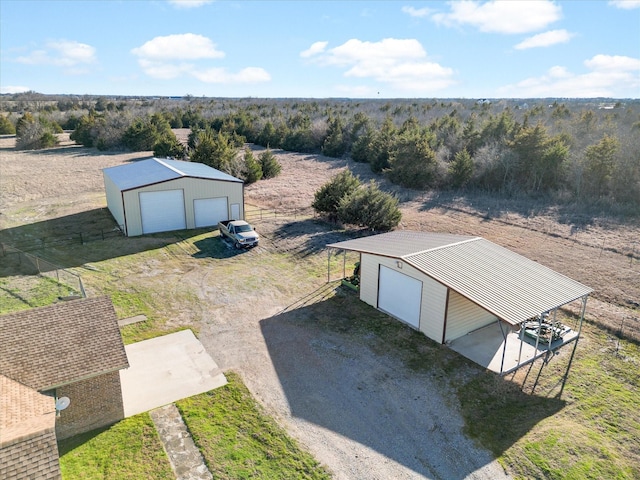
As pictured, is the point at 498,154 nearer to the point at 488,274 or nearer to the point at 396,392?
the point at 488,274

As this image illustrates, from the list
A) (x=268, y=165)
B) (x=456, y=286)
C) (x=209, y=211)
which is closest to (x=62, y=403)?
(x=456, y=286)

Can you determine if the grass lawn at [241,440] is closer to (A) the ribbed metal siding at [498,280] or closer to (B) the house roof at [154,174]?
(A) the ribbed metal siding at [498,280]

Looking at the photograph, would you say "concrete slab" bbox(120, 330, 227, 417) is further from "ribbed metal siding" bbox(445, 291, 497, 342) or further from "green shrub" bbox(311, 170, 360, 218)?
"green shrub" bbox(311, 170, 360, 218)

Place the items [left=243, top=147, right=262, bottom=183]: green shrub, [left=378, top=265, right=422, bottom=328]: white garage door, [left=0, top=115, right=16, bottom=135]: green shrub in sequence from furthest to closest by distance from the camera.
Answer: [left=0, top=115, right=16, bottom=135]: green shrub < [left=243, top=147, right=262, bottom=183]: green shrub < [left=378, top=265, right=422, bottom=328]: white garage door

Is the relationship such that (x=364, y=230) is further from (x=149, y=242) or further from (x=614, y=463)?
(x=614, y=463)

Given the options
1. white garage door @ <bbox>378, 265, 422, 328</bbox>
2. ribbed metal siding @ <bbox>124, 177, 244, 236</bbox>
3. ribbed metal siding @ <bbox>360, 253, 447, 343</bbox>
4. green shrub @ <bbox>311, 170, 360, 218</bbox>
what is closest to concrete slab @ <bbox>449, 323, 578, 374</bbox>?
ribbed metal siding @ <bbox>360, 253, 447, 343</bbox>

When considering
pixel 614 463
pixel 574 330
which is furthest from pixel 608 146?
pixel 614 463

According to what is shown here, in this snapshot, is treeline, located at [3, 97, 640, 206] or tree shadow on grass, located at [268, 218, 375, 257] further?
treeline, located at [3, 97, 640, 206]

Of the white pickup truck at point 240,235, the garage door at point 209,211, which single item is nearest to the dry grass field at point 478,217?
the garage door at point 209,211
